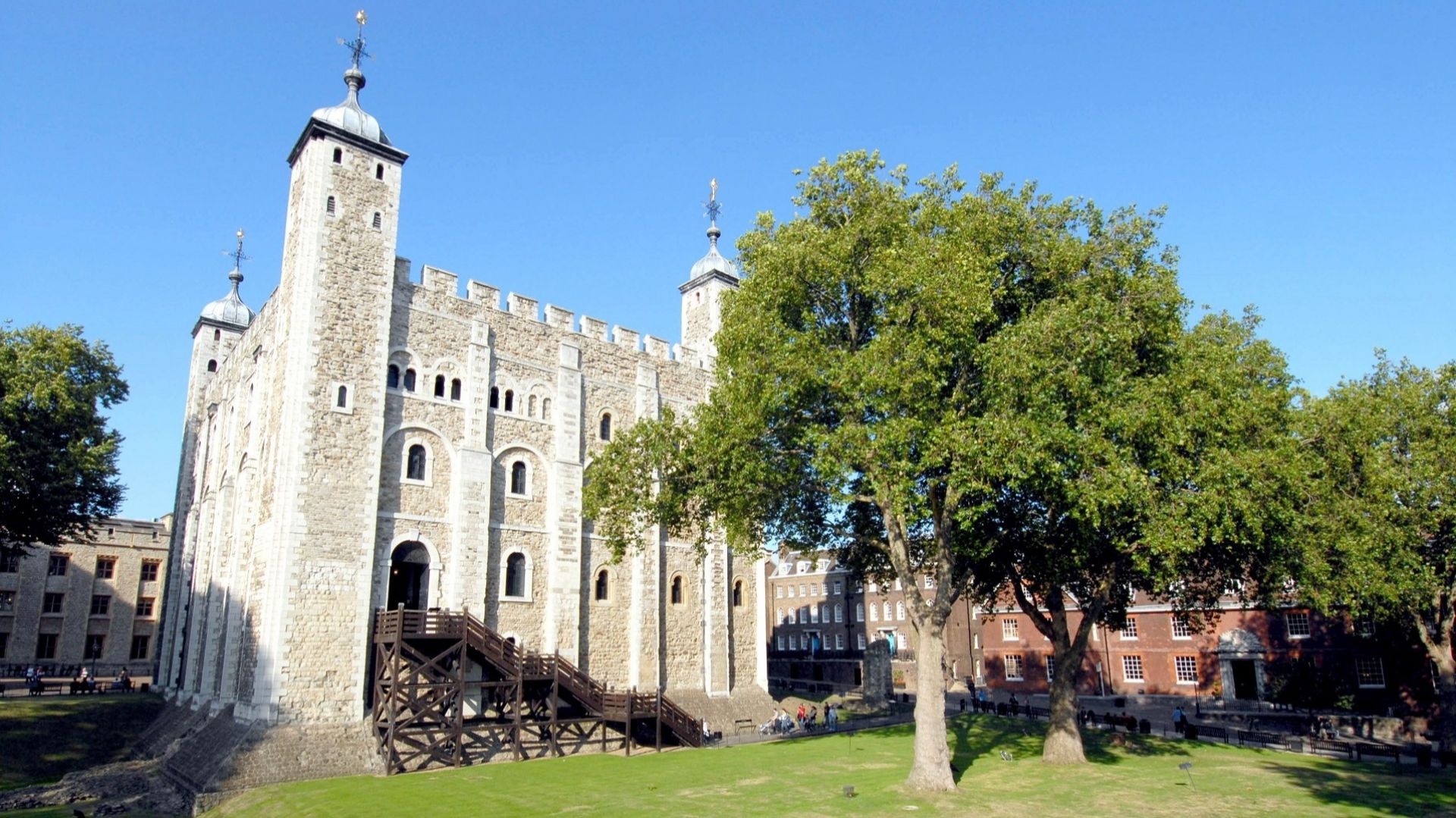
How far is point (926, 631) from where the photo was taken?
18.8 meters

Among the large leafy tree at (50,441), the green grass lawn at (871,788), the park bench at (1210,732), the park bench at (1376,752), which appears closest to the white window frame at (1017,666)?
the park bench at (1210,732)

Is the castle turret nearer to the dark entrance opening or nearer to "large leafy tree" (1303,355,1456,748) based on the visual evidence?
"large leafy tree" (1303,355,1456,748)

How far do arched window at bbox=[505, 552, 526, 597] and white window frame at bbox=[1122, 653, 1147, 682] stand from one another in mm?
33312

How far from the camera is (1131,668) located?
45.7 m

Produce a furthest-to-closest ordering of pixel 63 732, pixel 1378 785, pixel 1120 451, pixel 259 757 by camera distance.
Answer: pixel 63 732 < pixel 259 757 < pixel 1378 785 < pixel 1120 451

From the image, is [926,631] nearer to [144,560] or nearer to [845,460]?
[845,460]

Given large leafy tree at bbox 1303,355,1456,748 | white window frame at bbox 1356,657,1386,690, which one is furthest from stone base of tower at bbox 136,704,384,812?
white window frame at bbox 1356,657,1386,690

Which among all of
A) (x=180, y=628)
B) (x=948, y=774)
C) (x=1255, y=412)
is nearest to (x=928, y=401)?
(x=948, y=774)

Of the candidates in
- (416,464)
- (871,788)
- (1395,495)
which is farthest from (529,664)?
(1395,495)

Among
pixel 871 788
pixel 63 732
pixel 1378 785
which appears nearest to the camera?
pixel 871 788

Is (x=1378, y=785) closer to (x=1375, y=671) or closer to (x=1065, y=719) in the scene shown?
(x=1065, y=719)

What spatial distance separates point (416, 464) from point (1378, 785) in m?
26.7

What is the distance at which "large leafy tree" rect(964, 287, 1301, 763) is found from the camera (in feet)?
55.6

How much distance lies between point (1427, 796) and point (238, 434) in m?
36.9
